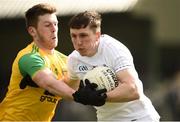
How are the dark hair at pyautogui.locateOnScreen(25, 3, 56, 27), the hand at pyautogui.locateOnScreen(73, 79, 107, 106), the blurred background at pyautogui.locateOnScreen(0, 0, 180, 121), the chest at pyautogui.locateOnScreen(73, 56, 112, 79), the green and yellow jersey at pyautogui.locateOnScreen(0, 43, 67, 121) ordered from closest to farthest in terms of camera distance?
the hand at pyautogui.locateOnScreen(73, 79, 107, 106) → the chest at pyautogui.locateOnScreen(73, 56, 112, 79) → the green and yellow jersey at pyautogui.locateOnScreen(0, 43, 67, 121) → the dark hair at pyautogui.locateOnScreen(25, 3, 56, 27) → the blurred background at pyautogui.locateOnScreen(0, 0, 180, 121)

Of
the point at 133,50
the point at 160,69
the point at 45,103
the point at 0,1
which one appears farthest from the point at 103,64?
the point at 160,69

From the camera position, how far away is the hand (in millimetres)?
9242

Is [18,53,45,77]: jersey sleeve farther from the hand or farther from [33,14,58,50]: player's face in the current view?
the hand

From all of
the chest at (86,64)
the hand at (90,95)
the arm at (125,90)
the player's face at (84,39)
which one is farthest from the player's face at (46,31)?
the arm at (125,90)

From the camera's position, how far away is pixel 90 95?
927cm

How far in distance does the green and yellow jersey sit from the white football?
2.35 feet

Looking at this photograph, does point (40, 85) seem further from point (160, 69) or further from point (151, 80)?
point (160, 69)

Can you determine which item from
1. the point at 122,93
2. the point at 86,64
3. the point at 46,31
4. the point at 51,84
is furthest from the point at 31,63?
the point at 122,93

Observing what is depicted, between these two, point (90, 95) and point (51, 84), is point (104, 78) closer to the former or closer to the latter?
point (90, 95)

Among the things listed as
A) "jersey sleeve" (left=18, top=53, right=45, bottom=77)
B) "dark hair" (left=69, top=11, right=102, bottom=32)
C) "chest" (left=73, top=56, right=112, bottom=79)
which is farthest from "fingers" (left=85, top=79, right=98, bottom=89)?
"jersey sleeve" (left=18, top=53, right=45, bottom=77)

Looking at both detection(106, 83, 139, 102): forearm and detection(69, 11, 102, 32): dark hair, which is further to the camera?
detection(69, 11, 102, 32): dark hair

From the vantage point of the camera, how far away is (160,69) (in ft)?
75.9

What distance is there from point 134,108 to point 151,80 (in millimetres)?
11724

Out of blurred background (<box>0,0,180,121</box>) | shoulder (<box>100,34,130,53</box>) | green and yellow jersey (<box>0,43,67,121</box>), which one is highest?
shoulder (<box>100,34,130,53</box>)
